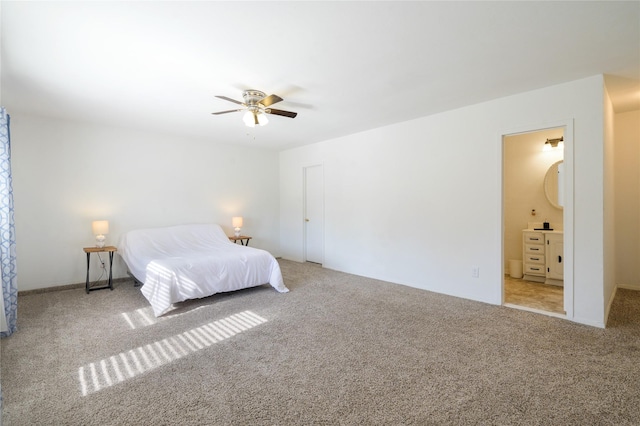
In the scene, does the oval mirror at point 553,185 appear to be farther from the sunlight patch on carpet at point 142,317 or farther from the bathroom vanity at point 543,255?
the sunlight patch on carpet at point 142,317

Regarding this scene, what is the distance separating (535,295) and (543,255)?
0.95 metres

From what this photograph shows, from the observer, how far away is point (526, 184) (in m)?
A: 4.90

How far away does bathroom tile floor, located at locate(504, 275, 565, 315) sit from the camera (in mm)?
3420

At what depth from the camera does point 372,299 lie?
12.3 feet

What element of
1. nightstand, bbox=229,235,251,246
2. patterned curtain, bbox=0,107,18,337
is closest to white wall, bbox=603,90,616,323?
nightstand, bbox=229,235,251,246

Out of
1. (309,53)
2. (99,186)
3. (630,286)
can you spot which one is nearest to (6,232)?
(99,186)

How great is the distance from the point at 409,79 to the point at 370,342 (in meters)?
2.48

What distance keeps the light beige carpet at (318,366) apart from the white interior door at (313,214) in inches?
94.8

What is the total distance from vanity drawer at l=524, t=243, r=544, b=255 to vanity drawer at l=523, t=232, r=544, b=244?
1.8 inches

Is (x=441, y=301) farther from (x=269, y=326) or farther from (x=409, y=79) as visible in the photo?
(x=409, y=79)

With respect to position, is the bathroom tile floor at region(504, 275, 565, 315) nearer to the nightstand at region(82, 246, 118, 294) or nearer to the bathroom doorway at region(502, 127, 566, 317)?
the bathroom doorway at region(502, 127, 566, 317)

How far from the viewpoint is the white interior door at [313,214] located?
579 centimetres

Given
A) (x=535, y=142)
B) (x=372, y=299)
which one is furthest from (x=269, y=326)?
(x=535, y=142)

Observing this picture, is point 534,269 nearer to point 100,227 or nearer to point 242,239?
point 242,239
